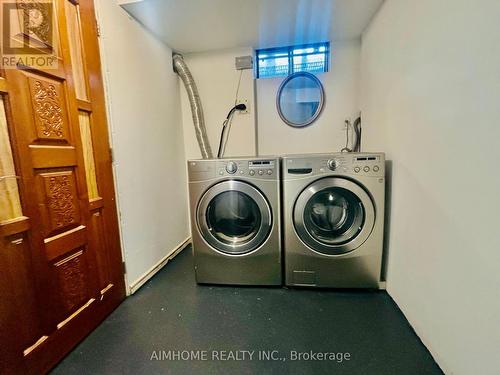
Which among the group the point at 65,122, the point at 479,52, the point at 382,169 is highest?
the point at 479,52

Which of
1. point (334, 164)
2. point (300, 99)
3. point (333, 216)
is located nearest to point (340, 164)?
point (334, 164)

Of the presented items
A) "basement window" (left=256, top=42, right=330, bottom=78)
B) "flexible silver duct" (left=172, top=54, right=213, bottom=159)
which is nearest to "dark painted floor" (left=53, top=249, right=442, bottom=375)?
"flexible silver duct" (left=172, top=54, right=213, bottom=159)

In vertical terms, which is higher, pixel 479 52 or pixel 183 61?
pixel 183 61

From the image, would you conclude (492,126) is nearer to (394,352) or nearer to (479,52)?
(479,52)

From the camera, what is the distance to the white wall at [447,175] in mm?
735

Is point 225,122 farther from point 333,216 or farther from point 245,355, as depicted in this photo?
point 245,355

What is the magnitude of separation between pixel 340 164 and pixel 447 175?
572mm

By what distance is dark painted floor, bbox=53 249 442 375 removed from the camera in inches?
Answer: 41.3

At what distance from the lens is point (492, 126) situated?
0.72m

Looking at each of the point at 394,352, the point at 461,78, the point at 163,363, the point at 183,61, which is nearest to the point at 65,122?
the point at 163,363

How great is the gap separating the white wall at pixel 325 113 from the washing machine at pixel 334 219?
38.7 inches

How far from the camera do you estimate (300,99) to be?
93.6 inches

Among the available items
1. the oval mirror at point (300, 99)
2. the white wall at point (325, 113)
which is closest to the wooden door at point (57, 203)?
the white wall at point (325, 113)

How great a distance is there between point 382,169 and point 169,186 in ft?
5.79
